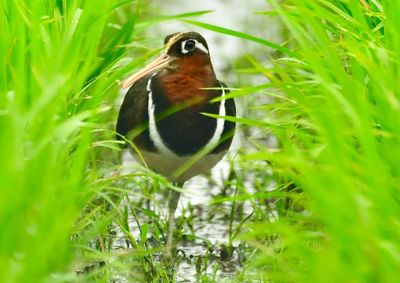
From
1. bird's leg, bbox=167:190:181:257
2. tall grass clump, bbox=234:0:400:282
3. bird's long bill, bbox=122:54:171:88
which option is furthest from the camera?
bird's leg, bbox=167:190:181:257

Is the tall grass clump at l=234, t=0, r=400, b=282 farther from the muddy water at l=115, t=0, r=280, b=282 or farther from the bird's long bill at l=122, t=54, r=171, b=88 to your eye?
the bird's long bill at l=122, t=54, r=171, b=88

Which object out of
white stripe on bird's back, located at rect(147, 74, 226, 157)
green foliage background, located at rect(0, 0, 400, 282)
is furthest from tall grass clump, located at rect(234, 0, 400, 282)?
white stripe on bird's back, located at rect(147, 74, 226, 157)

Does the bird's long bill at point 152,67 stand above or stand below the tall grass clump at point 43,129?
below

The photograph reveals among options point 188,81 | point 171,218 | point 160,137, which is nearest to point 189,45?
point 188,81

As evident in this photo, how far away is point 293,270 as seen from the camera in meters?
3.70

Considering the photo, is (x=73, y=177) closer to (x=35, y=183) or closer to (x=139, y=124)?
(x=35, y=183)

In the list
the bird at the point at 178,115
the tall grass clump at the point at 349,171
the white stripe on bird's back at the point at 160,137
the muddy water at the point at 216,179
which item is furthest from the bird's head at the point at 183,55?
the tall grass clump at the point at 349,171

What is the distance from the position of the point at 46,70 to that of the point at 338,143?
99 centimetres

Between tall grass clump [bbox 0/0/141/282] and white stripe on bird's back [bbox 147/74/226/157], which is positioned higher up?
tall grass clump [bbox 0/0/141/282]

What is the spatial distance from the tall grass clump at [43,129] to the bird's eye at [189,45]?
0.57 m

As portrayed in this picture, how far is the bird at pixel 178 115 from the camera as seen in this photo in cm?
550

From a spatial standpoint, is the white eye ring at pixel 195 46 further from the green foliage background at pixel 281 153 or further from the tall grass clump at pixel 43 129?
the green foliage background at pixel 281 153

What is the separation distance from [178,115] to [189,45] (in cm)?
31

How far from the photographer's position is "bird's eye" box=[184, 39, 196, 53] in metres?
5.61
